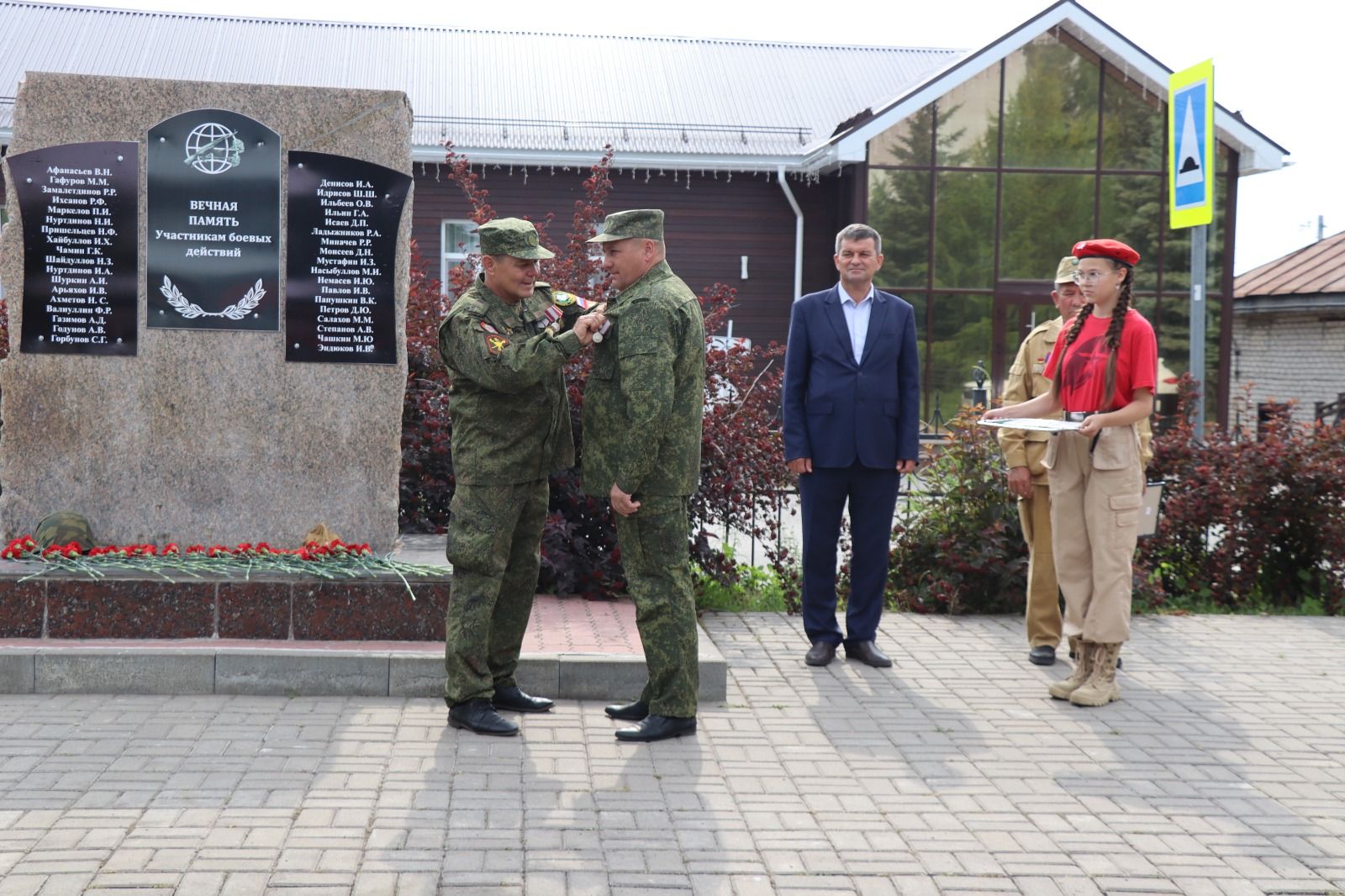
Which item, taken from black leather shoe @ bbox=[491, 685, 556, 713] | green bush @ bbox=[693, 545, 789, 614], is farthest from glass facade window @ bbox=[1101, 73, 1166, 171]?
black leather shoe @ bbox=[491, 685, 556, 713]

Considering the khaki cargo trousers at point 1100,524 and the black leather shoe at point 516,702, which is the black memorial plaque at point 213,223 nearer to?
the black leather shoe at point 516,702

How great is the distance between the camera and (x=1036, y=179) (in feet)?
67.4

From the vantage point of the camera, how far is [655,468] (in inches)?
205

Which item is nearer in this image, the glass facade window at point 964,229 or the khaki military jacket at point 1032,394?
the khaki military jacket at point 1032,394

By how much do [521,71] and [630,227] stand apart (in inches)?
749

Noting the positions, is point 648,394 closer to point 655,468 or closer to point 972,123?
point 655,468

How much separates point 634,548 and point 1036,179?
55.5 ft

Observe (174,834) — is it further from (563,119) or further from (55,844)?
(563,119)

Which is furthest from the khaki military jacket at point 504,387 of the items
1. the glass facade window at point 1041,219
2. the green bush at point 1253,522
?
the glass facade window at point 1041,219

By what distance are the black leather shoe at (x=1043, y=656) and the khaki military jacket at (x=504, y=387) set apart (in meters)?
2.78

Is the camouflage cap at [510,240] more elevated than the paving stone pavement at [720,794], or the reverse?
the camouflage cap at [510,240]

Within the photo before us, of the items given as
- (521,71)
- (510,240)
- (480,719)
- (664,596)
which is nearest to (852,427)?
(664,596)

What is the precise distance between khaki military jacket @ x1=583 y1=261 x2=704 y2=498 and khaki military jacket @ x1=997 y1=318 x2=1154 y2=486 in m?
2.19

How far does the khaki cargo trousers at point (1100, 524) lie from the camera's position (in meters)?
5.88
